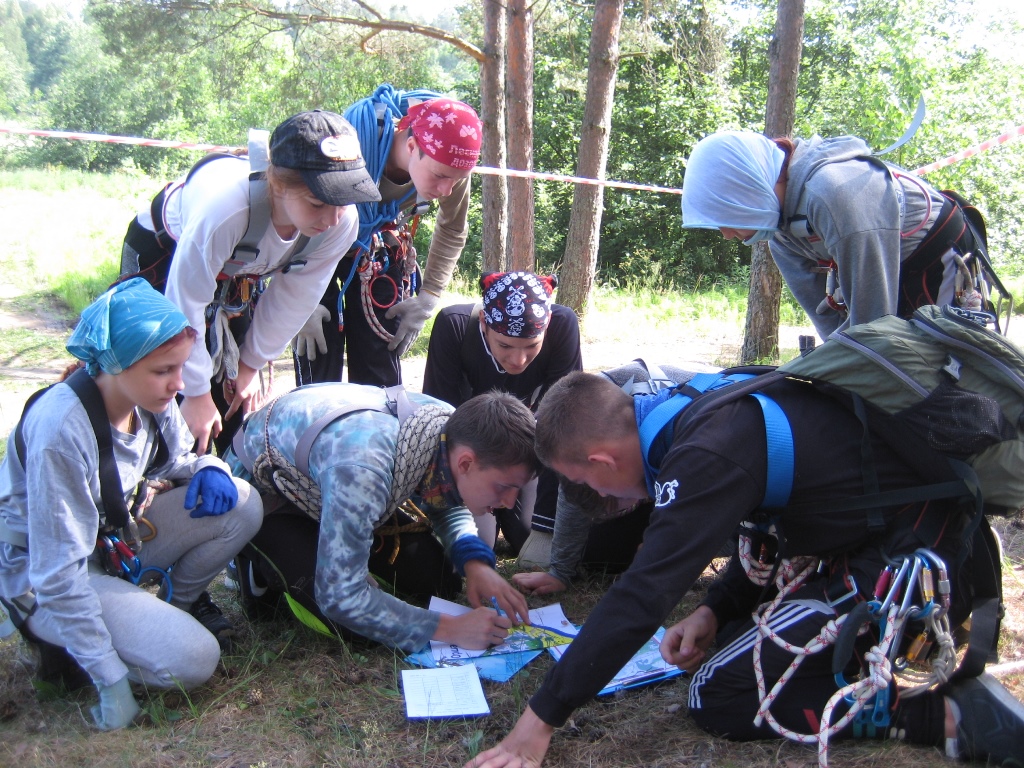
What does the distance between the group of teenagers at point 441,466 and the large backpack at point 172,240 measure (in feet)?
0.05

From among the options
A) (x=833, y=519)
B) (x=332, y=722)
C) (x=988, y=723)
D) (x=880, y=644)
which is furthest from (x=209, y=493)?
(x=988, y=723)

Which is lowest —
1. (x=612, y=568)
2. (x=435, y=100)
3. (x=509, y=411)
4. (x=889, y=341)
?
(x=612, y=568)

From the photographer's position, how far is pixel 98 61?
33562mm

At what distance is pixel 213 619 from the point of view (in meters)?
2.63

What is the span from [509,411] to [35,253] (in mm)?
10297

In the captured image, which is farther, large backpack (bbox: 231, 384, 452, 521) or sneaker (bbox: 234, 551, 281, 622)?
sneaker (bbox: 234, 551, 281, 622)

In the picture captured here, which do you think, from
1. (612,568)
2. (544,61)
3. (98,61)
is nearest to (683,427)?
(612,568)

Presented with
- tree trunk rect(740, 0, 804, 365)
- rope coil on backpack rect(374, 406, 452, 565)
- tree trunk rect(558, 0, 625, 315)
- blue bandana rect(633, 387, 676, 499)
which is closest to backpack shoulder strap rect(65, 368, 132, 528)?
rope coil on backpack rect(374, 406, 452, 565)

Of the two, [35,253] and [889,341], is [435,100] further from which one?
[35,253]

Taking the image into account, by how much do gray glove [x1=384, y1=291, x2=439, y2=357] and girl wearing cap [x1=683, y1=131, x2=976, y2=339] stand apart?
50.4 inches

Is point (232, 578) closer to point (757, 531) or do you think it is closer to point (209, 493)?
point (209, 493)

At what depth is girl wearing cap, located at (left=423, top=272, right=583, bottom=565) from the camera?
3.22 metres

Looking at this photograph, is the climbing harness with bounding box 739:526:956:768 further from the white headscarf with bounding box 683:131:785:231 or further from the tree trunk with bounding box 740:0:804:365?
the tree trunk with bounding box 740:0:804:365

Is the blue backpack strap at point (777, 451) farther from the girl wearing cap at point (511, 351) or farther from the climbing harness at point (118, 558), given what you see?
the climbing harness at point (118, 558)
